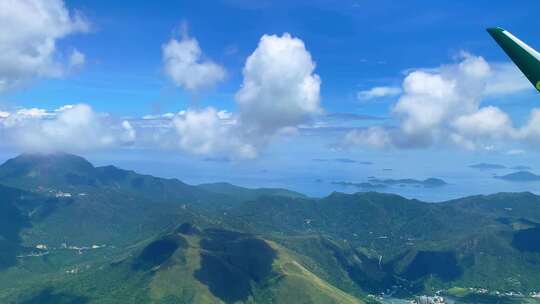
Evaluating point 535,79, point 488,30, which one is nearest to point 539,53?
point 535,79

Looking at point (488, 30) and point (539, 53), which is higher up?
point (488, 30)

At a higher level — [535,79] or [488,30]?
[488,30]

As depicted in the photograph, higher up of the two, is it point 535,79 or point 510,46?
point 510,46

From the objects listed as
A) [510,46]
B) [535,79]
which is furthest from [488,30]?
[535,79]

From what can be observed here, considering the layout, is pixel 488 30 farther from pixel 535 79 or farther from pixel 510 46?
pixel 535 79

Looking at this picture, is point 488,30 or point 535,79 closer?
point 535,79

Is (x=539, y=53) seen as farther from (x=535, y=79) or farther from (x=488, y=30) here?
(x=488, y=30)
